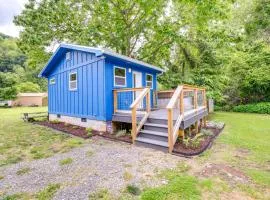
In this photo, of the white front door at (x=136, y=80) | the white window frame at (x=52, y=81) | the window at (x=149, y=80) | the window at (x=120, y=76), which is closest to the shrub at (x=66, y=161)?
the window at (x=120, y=76)

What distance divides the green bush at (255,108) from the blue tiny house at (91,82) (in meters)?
9.87

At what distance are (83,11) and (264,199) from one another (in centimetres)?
1444

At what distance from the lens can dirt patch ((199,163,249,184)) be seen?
3.80 meters

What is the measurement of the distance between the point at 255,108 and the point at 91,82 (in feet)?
47.2

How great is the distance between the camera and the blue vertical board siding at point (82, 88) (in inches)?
307

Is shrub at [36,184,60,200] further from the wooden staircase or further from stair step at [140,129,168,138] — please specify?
stair step at [140,129,168,138]

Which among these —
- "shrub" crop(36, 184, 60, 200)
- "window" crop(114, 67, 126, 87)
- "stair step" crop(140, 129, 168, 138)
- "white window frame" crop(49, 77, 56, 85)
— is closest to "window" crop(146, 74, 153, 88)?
"window" crop(114, 67, 126, 87)

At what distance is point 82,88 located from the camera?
29.1ft

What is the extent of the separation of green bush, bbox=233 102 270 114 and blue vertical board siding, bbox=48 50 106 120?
1401cm

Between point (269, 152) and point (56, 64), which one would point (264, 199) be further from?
point (56, 64)

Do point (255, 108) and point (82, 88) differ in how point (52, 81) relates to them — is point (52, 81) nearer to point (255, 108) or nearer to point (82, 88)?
point (82, 88)

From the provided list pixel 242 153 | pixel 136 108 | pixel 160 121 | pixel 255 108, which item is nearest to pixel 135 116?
pixel 136 108

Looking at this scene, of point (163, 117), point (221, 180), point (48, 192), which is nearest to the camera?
point (48, 192)

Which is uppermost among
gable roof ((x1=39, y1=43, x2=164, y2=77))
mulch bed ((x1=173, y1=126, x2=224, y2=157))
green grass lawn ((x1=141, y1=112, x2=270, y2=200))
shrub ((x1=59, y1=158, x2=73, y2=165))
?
gable roof ((x1=39, y1=43, x2=164, y2=77))
